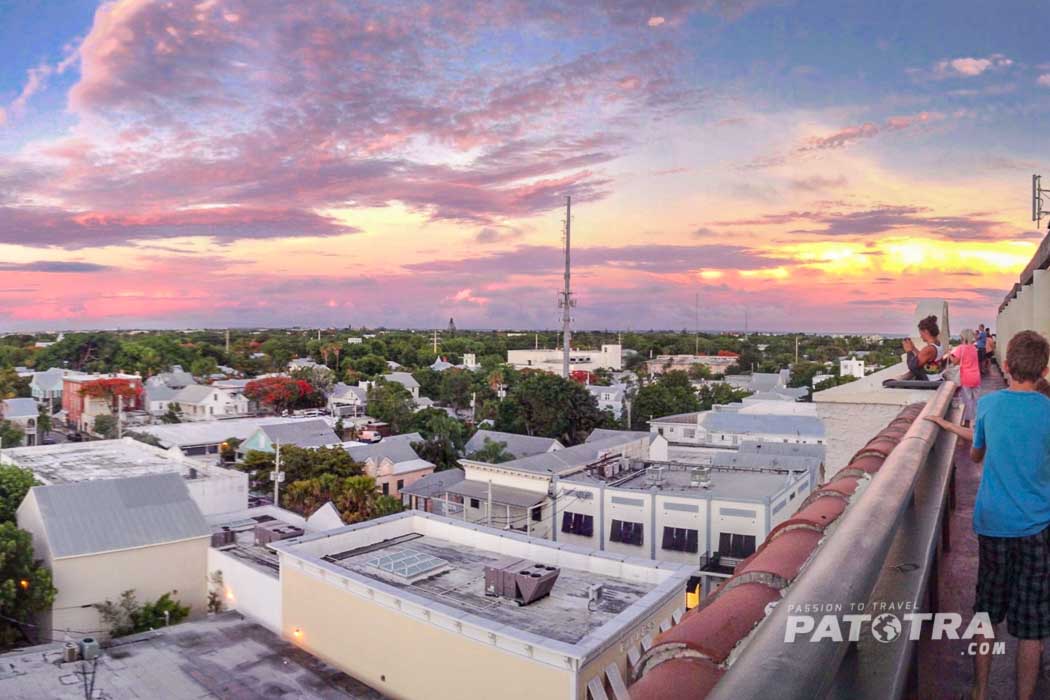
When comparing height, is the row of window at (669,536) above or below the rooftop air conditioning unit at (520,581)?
below

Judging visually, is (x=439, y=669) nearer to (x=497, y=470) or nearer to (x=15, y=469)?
(x=497, y=470)

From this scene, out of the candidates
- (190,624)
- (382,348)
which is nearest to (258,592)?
(190,624)

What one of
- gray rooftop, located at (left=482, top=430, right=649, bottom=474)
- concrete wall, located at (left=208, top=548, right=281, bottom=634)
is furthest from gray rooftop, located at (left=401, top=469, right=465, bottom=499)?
concrete wall, located at (left=208, top=548, right=281, bottom=634)

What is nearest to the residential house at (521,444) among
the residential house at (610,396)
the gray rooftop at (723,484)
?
the gray rooftop at (723,484)

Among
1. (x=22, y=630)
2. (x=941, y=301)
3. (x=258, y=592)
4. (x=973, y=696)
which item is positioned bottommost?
(x=22, y=630)

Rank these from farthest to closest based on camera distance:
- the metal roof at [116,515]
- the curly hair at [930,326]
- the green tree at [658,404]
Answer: the green tree at [658,404] < the metal roof at [116,515] < the curly hair at [930,326]

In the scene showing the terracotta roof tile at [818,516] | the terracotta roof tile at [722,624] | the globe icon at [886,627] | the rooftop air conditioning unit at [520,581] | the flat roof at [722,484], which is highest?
the globe icon at [886,627]

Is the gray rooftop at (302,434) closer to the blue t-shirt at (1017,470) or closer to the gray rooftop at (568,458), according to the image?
the gray rooftop at (568,458)
